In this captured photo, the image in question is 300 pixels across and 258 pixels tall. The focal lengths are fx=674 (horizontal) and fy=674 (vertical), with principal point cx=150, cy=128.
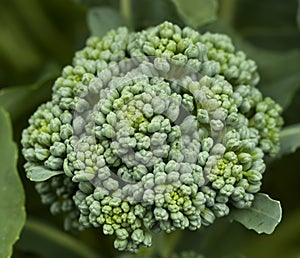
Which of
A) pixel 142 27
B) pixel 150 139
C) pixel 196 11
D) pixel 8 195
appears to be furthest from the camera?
pixel 142 27

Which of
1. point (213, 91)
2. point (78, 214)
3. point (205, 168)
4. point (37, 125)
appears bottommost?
point (78, 214)

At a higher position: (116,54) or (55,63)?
(116,54)

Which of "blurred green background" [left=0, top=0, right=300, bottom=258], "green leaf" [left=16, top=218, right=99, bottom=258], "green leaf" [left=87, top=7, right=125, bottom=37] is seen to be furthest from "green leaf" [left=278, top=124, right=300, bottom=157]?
"green leaf" [left=16, top=218, right=99, bottom=258]

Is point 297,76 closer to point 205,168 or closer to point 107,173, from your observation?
point 205,168

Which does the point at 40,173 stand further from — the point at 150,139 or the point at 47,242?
the point at 47,242

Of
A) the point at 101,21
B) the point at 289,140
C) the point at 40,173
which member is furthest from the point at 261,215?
the point at 101,21

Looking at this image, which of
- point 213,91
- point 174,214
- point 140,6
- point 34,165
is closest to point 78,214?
point 34,165

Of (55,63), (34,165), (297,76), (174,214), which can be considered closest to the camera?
(174,214)
